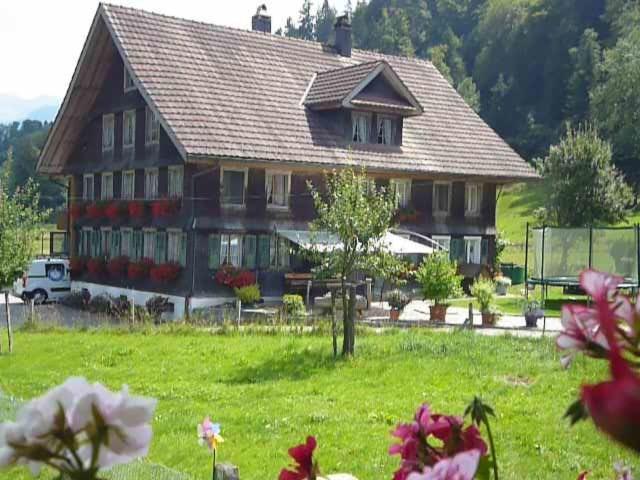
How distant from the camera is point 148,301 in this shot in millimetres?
26359

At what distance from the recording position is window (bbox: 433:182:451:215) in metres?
31.5

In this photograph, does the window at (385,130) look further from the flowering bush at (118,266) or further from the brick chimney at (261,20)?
the flowering bush at (118,266)

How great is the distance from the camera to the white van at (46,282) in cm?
3097

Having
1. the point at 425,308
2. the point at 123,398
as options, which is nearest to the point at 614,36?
the point at 425,308

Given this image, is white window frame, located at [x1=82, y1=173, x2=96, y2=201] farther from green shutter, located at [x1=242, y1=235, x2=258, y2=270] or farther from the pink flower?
the pink flower

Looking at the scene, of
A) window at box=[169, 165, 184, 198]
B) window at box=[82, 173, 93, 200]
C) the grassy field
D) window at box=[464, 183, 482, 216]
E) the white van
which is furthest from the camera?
→ window at box=[82, 173, 93, 200]

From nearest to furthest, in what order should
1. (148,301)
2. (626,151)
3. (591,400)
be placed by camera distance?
1. (591,400)
2. (148,301)
3. (626,151)

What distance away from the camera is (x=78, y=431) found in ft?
3.18

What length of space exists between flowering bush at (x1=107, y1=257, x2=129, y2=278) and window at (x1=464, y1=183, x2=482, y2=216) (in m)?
11.9

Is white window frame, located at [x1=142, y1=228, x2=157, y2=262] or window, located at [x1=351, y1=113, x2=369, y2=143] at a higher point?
window, located at [x1=351, y1=113, x2=369, y2=143]

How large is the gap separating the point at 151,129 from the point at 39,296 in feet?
25.1

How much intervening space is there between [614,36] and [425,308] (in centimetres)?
6910

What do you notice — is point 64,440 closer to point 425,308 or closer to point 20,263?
point 20,263

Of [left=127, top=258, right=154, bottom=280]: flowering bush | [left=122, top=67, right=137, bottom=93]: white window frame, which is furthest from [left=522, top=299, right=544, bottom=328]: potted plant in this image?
[left=122, top=67, right=137, bottom=93]: white window frame
